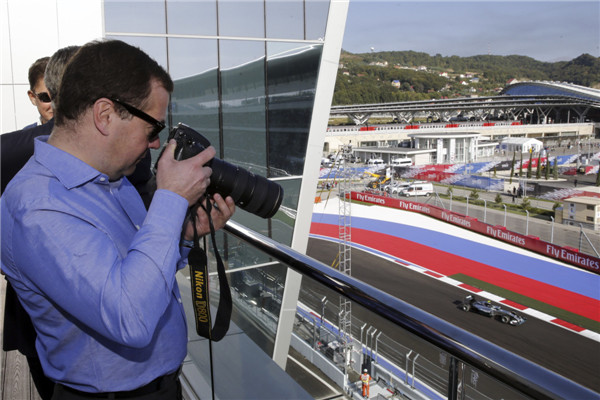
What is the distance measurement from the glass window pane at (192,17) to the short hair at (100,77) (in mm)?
3234

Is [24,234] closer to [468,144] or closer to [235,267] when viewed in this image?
[235,267]

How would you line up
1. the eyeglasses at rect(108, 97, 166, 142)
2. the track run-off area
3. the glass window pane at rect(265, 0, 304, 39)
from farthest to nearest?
1. the track run-off area
2. the glass window pane at rect(265, 0, 304, 39)
3. the eyeglasses at rect(108, 97, 166, 142)

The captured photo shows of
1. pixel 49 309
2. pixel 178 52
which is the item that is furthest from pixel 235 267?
pixel 49 309

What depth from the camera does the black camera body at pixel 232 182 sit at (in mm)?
862

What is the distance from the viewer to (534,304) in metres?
16.4

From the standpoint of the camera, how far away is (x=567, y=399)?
667 millimetres

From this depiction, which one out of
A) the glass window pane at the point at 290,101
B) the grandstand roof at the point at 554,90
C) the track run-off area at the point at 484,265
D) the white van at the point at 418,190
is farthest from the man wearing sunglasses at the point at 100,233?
the grandstand roof at the point at 554,90

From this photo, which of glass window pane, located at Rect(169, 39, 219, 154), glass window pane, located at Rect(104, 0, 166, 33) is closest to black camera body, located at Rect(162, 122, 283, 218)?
glass window pane, located at Rect(104, 0, 166, 33)

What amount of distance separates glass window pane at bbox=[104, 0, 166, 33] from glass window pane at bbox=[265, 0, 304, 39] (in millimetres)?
875

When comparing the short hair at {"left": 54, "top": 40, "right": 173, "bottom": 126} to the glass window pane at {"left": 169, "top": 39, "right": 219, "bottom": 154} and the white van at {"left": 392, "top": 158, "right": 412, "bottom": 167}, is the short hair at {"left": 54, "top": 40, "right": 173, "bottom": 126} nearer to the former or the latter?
the glass window pane at {"left": 169, "top": 39, "right": 219, "bottom": 154}

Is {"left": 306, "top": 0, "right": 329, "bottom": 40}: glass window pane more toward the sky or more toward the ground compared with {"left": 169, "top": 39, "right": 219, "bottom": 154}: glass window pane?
more toward the sky

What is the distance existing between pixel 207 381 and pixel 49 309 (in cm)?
110

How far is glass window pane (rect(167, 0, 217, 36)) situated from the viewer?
3.67m

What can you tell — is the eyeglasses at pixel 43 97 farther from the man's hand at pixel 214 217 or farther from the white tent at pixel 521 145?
the white tent at pixel 521 145
